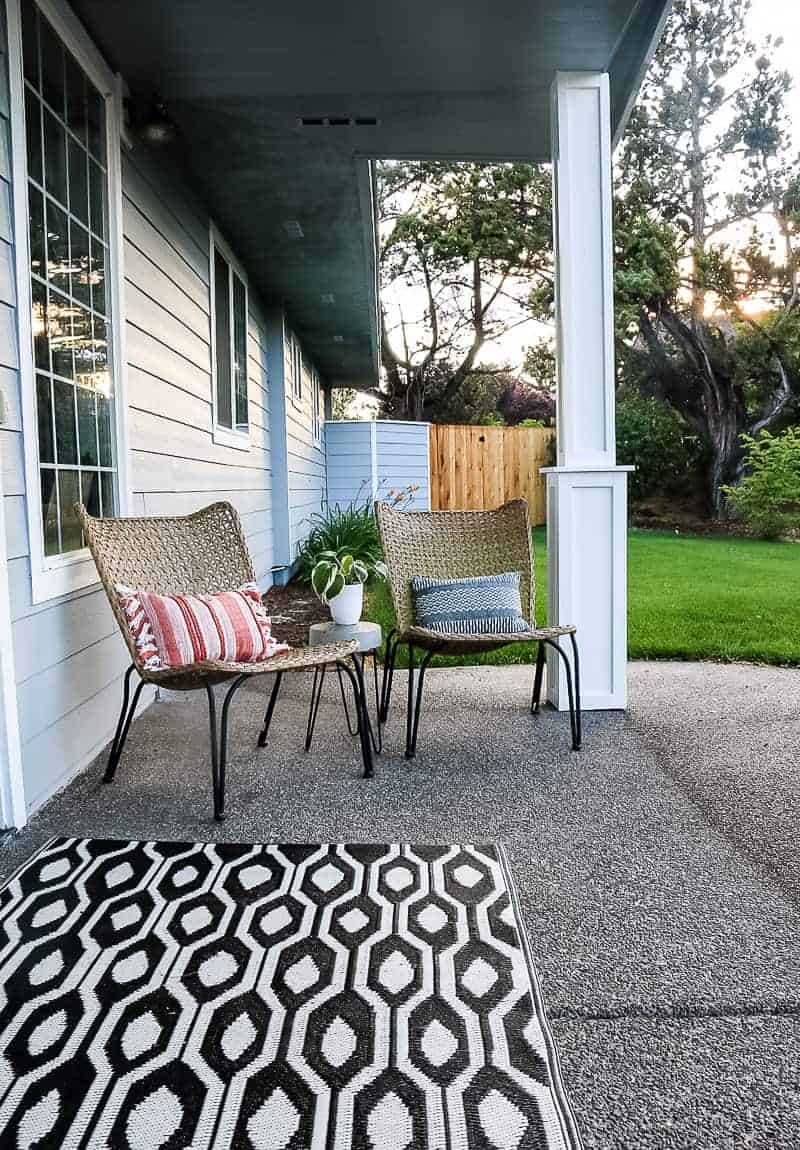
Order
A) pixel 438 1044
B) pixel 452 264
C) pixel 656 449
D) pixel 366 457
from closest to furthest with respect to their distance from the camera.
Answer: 1. pixel 438 1044
2. pixel 366 457
3. pixel 656 449
4. pixel 452 264

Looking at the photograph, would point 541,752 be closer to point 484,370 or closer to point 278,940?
point 278,940

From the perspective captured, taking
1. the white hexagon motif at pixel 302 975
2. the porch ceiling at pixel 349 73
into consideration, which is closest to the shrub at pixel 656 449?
the porch ceiling at pixel 349 73

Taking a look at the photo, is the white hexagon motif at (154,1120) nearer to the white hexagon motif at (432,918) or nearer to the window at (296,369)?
the white hexagon motif at (432,918)

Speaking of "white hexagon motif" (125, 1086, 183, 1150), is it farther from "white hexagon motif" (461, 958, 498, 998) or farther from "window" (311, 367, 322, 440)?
"window" (311, 367, 322, 440)

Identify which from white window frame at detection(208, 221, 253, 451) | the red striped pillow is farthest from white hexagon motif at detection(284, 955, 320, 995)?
white window frame at detection(208, 221, 253, 451)

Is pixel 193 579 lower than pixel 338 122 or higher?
lower

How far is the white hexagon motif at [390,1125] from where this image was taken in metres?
1.21

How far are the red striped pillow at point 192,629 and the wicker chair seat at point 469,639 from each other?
1.64ft

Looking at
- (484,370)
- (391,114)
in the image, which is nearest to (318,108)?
(391,114)

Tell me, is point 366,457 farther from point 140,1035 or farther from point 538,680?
point 140,1035

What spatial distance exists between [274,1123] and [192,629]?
5.79 feet

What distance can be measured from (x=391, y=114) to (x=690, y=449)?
10.3 m

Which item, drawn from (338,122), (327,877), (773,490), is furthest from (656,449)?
(327,877)

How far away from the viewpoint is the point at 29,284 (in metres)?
2.53
